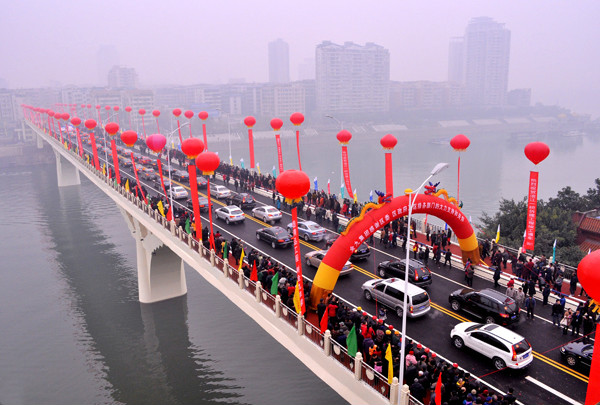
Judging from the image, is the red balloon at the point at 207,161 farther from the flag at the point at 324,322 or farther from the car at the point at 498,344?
the car at the point at 498,344

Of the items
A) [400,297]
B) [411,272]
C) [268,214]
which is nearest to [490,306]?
[400,297]

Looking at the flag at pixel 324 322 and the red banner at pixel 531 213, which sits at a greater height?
the red banner at pixel 531 213

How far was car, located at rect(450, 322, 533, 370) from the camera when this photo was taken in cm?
1438

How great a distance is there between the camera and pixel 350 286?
69.0 feet

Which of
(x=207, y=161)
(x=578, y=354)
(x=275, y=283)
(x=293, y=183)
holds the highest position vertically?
(x=293, y=183)

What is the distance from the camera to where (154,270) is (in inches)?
1356

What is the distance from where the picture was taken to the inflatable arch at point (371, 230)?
18.2 m

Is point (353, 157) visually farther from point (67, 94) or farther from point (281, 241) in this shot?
point (67, 94)

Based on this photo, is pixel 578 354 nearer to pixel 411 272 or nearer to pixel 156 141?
pixel 411 272

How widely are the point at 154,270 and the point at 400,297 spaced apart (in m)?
21.7

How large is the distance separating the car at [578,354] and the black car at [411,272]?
6.14m

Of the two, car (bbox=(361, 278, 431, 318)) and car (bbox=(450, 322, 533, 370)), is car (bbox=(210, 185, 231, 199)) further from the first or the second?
car (bbox=(450, 322, 533, 370))

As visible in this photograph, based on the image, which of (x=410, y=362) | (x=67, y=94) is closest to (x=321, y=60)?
(x=67, y=94)

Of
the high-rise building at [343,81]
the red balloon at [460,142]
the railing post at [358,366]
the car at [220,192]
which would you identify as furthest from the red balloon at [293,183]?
the high-rise building at [343,81]
